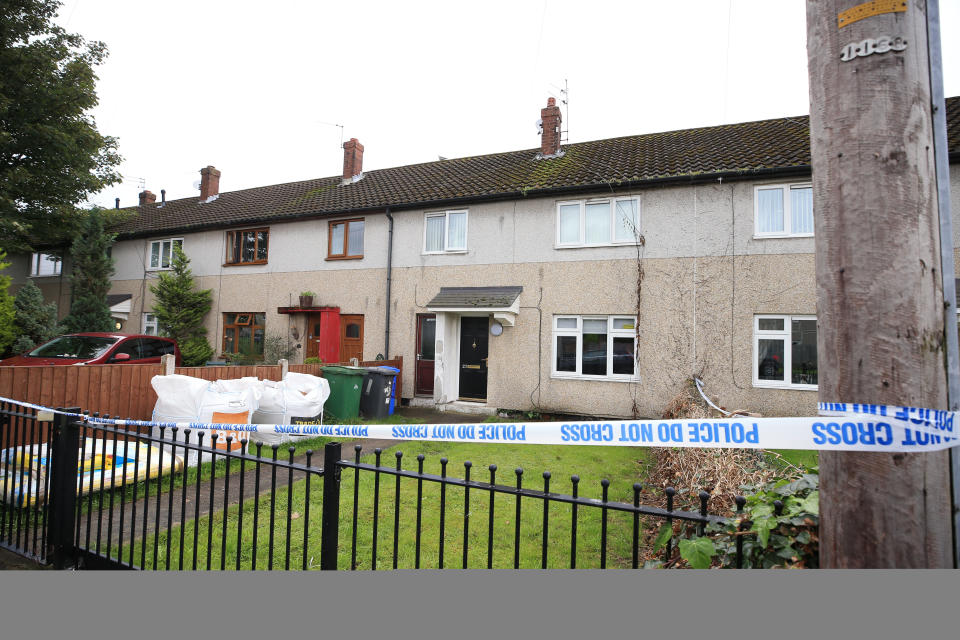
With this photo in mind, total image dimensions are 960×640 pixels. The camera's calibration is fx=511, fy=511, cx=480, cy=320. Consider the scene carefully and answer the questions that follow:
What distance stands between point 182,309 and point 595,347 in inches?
519

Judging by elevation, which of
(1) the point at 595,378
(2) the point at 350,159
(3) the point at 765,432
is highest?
(2) the point at 350,159

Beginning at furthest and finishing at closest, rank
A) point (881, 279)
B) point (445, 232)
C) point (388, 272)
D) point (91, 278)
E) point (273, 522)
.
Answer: point (91, 278)
point (388, 272)
point (445, 232)
point (273, 522)
point (881, 279)

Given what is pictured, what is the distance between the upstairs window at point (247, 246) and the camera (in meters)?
16.5

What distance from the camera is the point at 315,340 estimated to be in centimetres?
1509

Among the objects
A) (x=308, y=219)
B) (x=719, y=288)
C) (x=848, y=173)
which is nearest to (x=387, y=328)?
(x=308, y=219)

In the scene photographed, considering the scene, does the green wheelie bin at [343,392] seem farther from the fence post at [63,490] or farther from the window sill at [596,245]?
the fence post at [63,490]

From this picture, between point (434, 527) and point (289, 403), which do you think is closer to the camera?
point (434, 527)

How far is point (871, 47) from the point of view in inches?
63.1

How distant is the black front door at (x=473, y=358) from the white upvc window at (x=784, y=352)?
6.10 m

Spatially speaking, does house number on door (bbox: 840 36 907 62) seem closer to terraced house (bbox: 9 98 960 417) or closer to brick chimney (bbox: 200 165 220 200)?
terraced house (bbox: 9 98 960 417)

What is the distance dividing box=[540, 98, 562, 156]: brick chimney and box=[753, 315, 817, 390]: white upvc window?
Result: 25.0 feet

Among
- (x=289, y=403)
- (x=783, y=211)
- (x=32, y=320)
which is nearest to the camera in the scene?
(x=289, y=403)

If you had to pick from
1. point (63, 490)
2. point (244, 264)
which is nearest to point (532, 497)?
point (63, 490)

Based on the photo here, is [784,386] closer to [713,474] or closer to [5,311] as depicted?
[713,474]
